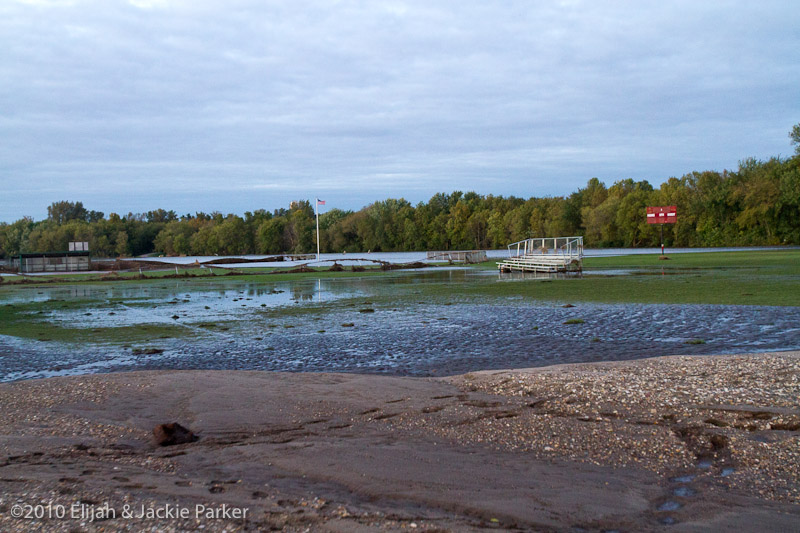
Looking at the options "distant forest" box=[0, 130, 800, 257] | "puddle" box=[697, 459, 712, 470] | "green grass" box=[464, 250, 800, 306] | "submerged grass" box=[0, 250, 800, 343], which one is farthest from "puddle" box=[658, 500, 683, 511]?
"distant forest" box=[0, 130, 800, 257]

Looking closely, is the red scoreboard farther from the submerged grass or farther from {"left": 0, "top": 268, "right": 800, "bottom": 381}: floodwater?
{"left": 0, "top": 268, "right": 800, "bottom": 381}: floodwater

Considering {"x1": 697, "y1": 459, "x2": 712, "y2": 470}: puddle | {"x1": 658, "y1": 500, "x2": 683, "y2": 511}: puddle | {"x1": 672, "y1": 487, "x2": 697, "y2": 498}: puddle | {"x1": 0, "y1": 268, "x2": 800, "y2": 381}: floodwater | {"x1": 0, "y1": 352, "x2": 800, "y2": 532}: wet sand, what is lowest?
{"x1": 0, "y1": 268, "x2": 800, "y2": 381}: floodwater

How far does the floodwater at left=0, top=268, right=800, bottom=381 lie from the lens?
1166cm

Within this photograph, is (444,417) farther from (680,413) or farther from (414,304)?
(414,304)

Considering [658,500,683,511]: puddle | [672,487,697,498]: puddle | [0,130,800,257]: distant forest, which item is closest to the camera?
[658,500,683,511]: puddle

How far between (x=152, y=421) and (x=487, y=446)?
14.1 feet

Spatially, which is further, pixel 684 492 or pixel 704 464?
pixel 704 464

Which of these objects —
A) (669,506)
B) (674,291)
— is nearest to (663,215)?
(674,291)

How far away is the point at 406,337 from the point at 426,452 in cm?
876

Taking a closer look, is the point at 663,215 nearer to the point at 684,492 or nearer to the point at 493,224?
the point at 493,224

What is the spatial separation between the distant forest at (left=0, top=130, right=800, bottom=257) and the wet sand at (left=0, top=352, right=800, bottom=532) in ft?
298

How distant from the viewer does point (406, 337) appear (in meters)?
14.7

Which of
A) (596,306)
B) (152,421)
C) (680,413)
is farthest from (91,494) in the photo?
(596,306)

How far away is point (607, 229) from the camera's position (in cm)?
11969
